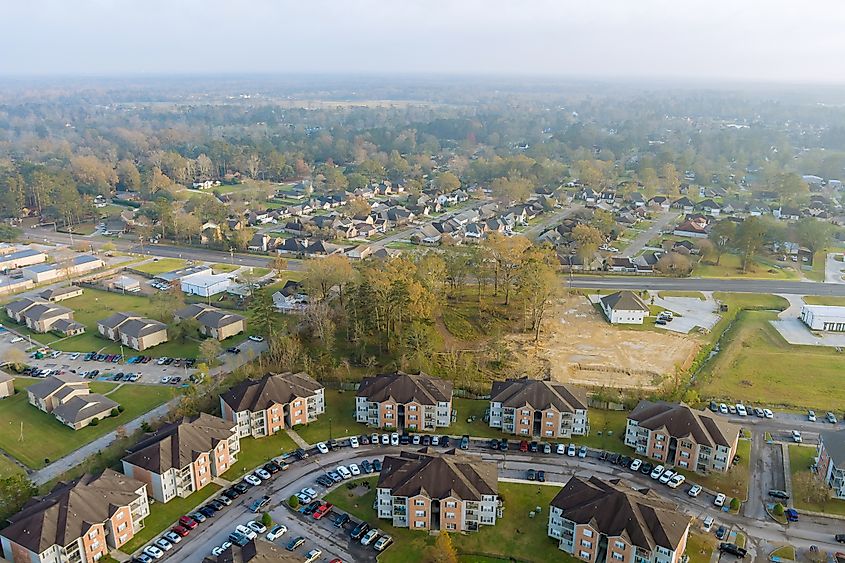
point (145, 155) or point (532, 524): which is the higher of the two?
point (145, 155)

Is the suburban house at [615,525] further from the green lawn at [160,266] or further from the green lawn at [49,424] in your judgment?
the green lawn at [160,266]

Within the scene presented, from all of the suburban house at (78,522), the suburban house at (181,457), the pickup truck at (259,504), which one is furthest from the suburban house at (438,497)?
the suburban house at (78,522)

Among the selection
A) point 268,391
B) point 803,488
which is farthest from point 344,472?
point 803,488

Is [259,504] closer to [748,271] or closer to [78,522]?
[78,522]

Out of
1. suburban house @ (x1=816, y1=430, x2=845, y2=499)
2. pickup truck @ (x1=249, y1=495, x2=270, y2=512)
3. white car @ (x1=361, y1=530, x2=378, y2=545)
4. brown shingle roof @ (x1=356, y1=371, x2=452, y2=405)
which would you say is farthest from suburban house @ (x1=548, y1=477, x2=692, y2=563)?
pickup truck @ (x1=249, y1=495, x2=270, y2=512)

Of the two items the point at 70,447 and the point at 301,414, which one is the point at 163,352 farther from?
the point at 301,414

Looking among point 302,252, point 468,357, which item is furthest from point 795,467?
point 302,252

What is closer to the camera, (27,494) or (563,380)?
(27,494)
